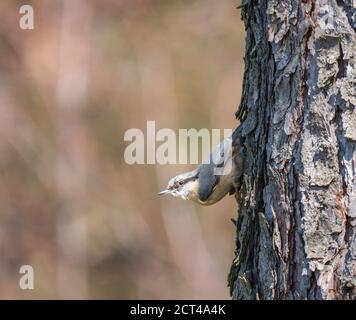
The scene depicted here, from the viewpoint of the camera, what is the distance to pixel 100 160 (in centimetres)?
505

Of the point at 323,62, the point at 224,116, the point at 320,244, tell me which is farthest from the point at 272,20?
the point at 224,116

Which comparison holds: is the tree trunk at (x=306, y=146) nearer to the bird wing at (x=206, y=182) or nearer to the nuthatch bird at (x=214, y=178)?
the nuthatch bird at (x=214, y=178)

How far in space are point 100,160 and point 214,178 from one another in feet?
8.89

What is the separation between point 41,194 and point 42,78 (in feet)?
2.38

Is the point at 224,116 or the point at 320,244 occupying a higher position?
the point at 224,116

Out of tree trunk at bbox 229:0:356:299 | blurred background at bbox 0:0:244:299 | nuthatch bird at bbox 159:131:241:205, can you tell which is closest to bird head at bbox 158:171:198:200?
nuthatch bird at bbox 159:131:241:205

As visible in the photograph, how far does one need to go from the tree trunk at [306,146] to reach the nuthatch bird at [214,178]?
18cm

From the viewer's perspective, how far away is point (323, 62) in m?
1.80

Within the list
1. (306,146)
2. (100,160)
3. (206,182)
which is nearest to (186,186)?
(206,182)

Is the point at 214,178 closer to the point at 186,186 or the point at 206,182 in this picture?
the point at 206,182

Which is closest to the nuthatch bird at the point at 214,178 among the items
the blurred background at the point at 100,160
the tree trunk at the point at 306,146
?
the tree trunk at the point at 306,146
